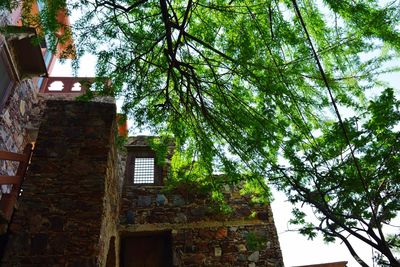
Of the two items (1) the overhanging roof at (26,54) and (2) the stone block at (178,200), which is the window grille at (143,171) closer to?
(2) the stone block at (178,200)

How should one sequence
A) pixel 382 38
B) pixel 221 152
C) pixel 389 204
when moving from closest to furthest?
1. pixel 382 38
2. pixel 389 204
3. pixel 221 152

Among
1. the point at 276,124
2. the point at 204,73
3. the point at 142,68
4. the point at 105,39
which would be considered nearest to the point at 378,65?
the point at 276,124

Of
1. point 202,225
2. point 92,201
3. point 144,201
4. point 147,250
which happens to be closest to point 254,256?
point 202,225

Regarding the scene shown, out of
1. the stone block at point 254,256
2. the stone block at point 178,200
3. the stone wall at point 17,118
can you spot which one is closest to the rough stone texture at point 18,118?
the stone wall at point 17,118

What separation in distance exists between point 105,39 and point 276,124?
2307 mm

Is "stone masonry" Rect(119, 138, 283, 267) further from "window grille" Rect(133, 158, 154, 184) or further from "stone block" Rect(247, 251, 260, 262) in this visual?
"window grille" Rect(133, 158, 154, 184)

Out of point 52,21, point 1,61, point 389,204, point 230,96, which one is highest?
point 1,61

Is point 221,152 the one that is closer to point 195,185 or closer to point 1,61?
point 195,185

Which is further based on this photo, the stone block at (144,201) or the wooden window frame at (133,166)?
the wooden window frame at (133,166)

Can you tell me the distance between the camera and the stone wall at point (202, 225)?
5.42 meters

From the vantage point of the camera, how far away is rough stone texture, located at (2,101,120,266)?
3.12 metres

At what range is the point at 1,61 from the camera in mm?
5484

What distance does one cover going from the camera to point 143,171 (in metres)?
6.49

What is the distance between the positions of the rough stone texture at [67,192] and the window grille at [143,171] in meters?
2.21
